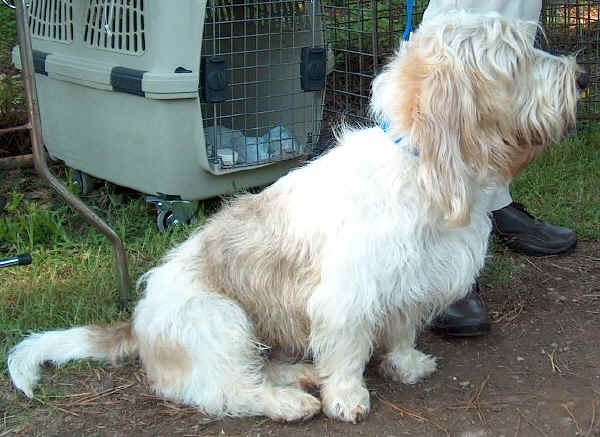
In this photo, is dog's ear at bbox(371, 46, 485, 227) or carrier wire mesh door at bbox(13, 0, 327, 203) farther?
carrier wire mesh door at bbox(13, 0, 327, 203)

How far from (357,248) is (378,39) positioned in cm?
320

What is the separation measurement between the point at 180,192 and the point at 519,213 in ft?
5.74

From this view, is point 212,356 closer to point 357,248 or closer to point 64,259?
point 357,248

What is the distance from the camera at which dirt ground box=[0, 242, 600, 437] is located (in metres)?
2.76

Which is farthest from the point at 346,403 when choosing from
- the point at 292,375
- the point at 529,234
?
the point at 529,234

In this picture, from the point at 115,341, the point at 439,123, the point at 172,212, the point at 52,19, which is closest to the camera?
the point at 439,123

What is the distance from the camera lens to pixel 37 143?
327cm

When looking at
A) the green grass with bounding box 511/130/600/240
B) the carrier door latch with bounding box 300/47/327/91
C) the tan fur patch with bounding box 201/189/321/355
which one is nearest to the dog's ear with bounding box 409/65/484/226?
the tan fur patch with bounding box 201/189/321/355

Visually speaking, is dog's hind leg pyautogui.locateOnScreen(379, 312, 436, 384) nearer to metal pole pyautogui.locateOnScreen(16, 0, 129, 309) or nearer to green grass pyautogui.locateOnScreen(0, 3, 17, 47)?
metal pole pyautogui.locateOnScreen(16, 0, 129, 309)

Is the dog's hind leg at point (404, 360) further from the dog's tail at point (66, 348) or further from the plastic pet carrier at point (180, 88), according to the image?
the plastic pet carrier at point (180, 88)

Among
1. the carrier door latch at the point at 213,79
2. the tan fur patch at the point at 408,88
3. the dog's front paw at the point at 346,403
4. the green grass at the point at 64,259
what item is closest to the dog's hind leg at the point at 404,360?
the dog's front paw at the point at 346,403

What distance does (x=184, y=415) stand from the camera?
2.87 m

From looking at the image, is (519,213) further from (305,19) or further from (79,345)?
(79,345)

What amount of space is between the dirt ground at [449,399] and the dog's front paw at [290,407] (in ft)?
0.12
